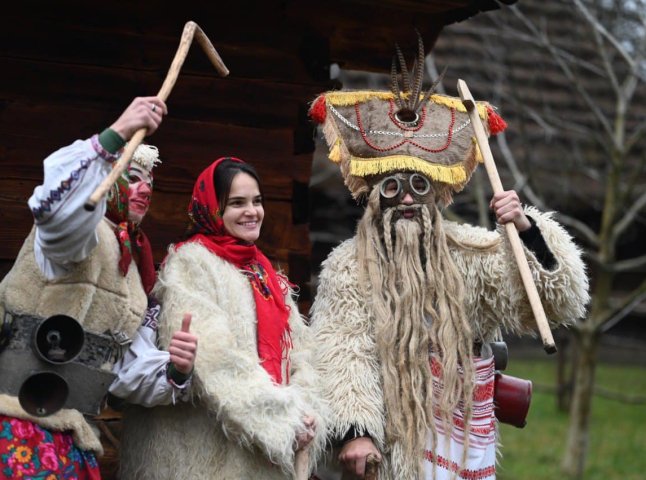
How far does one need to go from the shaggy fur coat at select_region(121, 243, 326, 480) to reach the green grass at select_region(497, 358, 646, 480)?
175 inches

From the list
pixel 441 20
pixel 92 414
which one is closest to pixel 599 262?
pixel 441 20

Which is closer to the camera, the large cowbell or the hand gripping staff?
the hand gripping staff

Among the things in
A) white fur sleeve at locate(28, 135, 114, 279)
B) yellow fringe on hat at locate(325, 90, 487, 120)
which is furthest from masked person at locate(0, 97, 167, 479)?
yellow fringe on hat at locate(325, 90, 487, 120)

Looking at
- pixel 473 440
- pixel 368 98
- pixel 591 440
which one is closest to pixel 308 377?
pixel 473 440

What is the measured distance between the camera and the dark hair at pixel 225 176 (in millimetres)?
3451

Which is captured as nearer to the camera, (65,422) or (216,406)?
(65,422)

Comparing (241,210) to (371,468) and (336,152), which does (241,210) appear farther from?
(371,468)

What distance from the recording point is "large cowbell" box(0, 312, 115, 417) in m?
2.87

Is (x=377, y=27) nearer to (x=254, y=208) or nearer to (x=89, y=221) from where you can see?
(x=254, y=208)

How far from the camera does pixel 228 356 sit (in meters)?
3.22

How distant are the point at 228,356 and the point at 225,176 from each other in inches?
25.2

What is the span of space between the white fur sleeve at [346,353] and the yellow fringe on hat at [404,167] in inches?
12.5

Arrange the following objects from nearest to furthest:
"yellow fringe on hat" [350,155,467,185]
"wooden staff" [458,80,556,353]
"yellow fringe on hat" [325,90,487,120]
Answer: "wooden staff" [458,80,556,353]
"yellow fringe on hat" [350,155,467,185]
"yellow fringe on hat" [325,90,487,120]

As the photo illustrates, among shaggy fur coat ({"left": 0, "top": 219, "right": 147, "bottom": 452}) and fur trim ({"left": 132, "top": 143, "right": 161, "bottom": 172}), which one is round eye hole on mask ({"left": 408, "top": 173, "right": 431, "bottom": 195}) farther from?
shaggy fur coat ({"left": 0, "top": 219, "right": 147, "bottom": 452})
